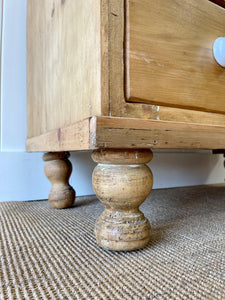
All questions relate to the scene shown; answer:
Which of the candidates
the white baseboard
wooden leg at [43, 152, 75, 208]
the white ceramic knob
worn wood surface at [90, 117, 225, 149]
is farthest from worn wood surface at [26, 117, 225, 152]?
the white baseboard

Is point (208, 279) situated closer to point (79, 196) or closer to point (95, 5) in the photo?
point (95, 5)

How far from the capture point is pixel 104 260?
0.41 metres

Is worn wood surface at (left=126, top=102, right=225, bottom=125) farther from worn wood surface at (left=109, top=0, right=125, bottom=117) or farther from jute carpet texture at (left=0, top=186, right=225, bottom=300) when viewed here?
jute carpet texture at (left=0, top=186, right=225, bottom=300)

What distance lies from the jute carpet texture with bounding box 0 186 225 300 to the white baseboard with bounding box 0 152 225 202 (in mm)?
189

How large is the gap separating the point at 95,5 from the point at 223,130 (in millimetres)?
329

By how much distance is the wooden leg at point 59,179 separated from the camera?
A: 2.42 feet

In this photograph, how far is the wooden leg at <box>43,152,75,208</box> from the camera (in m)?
0.74

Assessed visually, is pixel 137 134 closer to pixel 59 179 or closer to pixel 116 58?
pixel 116 58

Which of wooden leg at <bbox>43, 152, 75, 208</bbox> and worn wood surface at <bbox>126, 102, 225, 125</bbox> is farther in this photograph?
wooden leg at <bbox>43, 152, 75, 208</bbox>

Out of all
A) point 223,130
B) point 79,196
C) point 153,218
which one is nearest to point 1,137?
point 79,196

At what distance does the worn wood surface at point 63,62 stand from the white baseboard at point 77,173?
125 mm

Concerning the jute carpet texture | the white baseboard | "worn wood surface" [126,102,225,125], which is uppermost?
"worn wood surface" [126,102,225,125]

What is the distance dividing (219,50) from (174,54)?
0.34ft

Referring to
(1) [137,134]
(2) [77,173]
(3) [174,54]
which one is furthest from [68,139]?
(2) [77,173]
